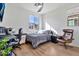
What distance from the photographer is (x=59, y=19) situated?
2.17 metres

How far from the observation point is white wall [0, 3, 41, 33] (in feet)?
6.95

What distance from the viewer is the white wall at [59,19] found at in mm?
2135

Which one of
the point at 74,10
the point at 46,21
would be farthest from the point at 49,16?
the point at 74,10

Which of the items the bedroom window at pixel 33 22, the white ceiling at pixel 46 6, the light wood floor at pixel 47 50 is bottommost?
the light wood floor at pixel 47 50

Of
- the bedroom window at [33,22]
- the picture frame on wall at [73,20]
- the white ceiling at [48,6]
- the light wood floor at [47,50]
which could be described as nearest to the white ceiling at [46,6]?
the white ceiling at [48,6]

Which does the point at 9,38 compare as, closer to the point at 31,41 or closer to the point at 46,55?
the point at 31,41

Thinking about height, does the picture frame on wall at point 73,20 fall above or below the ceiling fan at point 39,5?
below

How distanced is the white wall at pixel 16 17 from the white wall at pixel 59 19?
211mm

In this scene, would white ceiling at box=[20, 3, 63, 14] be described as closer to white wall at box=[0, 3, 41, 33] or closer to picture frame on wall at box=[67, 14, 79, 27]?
white wall at box=[0, 3, 41, 33]

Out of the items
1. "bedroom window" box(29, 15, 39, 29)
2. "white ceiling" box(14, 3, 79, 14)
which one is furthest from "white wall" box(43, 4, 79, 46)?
"bedroom window" box(29, 15, 39, 29)

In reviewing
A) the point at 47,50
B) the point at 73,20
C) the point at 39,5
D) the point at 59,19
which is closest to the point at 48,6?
the point at 39,5

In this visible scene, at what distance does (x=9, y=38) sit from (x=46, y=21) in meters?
0.71

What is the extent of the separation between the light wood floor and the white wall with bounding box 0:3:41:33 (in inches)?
12.9

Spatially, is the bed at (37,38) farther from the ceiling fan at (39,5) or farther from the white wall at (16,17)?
the ceiling fan at (39,5)
